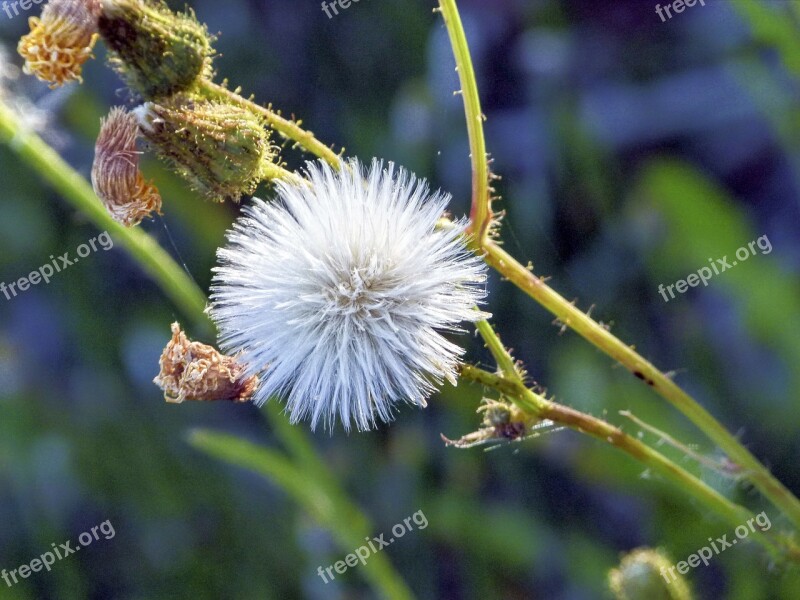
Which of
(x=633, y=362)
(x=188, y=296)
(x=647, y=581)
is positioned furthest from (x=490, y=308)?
(x=633, y=362)

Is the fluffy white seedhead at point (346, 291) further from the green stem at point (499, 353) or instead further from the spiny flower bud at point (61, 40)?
the spiny flower bud at point (61, 40)

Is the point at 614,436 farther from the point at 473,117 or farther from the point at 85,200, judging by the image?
the point at 85,200

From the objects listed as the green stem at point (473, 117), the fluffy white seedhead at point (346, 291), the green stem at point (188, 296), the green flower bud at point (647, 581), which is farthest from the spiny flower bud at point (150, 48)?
the green flower bud at point (647, 581)

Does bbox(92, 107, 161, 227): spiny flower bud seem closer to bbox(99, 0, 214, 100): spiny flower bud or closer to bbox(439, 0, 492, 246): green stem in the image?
bbox(99, 0, 214, 100): spiny flower bud

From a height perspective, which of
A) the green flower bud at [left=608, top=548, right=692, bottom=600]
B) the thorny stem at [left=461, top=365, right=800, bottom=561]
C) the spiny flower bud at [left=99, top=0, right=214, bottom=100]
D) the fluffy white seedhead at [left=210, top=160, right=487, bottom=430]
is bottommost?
the green flower bud at [left=608, top=548, right=692, bottom=600]

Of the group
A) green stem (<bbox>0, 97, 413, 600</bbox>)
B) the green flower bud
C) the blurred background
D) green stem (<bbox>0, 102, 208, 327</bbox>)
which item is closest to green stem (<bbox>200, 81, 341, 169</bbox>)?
green stem (<bbox>0, 97, 413, 600</bbox>)
